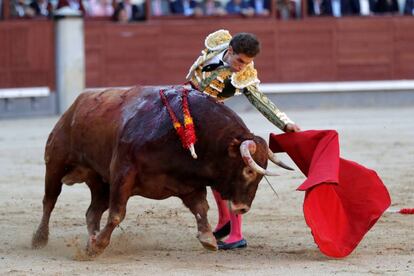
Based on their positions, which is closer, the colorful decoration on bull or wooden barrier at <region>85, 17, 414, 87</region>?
the colorful decoration on bull

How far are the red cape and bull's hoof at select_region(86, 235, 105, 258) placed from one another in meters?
0.89

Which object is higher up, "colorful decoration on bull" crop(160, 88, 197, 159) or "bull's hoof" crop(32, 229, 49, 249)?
"colorful decoration on bull" crop(160, 88, 197, 159)

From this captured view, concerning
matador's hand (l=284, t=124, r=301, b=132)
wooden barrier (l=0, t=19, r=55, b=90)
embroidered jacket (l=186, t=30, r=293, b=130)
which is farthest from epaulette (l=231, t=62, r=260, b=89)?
wooden barrier (l=0, t=19, r=55, b=90)

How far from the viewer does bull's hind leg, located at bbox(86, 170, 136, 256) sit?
4.95 metres

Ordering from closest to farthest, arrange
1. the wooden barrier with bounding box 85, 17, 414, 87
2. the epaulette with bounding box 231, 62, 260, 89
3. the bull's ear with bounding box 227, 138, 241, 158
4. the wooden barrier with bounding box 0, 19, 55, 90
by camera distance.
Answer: the bull's ear with bounding box 227, 138, 241, 158, the epaulette with bounding box 231, 62, 260, 89, the wooden barrier with bounding box 0, 19, 55, 90, the wooden barrier with bounding box 85, 17, 414, 87

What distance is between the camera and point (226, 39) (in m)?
5.32

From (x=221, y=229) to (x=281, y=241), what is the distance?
0.96 ft

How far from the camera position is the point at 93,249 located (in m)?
4.97

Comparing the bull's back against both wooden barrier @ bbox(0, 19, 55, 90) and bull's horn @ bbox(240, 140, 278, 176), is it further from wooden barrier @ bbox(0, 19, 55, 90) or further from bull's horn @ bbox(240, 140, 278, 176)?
wooden barrier @ bbox(0, 19, 55, 90)

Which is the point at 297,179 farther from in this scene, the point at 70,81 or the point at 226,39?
the point at 70,81

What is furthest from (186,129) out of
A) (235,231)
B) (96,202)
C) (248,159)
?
(96,202)

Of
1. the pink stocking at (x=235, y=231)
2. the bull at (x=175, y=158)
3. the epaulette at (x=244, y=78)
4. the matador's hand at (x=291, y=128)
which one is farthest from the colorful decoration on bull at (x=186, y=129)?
the pink stocking at (x=235, y=231)

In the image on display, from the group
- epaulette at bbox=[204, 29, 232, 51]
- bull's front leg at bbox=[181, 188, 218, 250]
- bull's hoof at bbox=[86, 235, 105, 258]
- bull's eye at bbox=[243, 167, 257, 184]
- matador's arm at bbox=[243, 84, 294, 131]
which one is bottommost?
bull's hoof at bbox=[86, 235, 105, 258]

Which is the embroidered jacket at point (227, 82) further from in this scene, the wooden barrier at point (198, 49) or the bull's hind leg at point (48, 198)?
the wooden barrier at point (198, 49)
